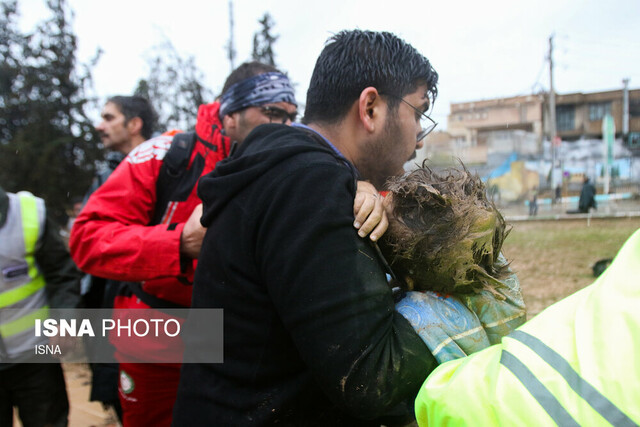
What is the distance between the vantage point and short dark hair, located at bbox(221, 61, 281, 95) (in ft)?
8.19

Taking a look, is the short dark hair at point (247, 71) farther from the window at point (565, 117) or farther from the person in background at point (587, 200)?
the window at point (565, 117)

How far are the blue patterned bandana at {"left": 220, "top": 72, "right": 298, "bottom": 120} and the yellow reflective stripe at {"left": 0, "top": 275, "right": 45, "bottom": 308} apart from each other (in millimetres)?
1554

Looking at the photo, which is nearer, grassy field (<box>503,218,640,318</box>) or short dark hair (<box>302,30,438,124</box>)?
short dark hair (<box>302,30,438,124</box>)

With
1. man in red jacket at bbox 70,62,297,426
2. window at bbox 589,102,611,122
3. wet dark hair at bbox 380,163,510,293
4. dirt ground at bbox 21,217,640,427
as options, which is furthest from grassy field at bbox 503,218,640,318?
window at bbox 589,102,611,122

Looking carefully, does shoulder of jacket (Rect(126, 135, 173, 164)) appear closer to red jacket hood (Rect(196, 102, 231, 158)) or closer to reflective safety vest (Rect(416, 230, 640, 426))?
red jacket hood (Rect(196, 102, 231, 158))

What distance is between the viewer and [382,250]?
1.17m

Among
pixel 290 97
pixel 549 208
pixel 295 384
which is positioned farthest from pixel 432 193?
pixel 549 208

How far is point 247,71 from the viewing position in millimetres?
2514

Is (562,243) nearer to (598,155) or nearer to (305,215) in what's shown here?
(305,215)

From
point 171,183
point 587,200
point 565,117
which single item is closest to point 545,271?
point 171,183

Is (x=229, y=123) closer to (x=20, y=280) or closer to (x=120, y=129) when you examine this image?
(x=120, y=129)

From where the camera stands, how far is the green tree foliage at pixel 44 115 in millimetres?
7012

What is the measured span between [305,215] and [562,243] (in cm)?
967

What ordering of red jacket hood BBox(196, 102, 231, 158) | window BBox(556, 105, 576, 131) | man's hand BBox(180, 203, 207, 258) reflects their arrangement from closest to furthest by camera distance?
man's hand BBox(180, 203, 207, 258), red jacket hood BBox(196, 102, 231, 158), window BBox(556, 105, 576, 131)
